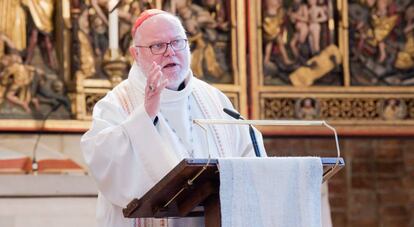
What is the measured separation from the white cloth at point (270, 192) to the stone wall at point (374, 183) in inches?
194

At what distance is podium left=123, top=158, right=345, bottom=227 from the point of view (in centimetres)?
292

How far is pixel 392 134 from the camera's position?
26.2ft

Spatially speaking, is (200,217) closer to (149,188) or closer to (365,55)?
(149,188)

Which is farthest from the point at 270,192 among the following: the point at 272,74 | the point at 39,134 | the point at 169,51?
the point at 272,74

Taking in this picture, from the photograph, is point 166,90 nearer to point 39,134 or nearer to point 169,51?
point 169,51

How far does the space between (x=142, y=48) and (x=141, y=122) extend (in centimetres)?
32

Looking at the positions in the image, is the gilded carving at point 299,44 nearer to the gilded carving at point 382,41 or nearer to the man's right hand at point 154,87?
the gilded carving at point 382,41

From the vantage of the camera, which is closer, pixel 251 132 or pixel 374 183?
pixel 251 132

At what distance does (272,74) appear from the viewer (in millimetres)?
7957

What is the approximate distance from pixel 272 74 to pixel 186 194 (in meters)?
4.91

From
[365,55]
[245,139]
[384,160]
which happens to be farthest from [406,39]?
[245,139]

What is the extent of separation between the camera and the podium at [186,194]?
115 inches

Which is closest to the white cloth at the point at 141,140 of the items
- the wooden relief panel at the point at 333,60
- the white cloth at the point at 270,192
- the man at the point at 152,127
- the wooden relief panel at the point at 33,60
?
the man at the point at 152,127

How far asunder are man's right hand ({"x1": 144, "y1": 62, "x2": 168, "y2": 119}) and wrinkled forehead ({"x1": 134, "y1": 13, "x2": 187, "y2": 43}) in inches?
11.4
